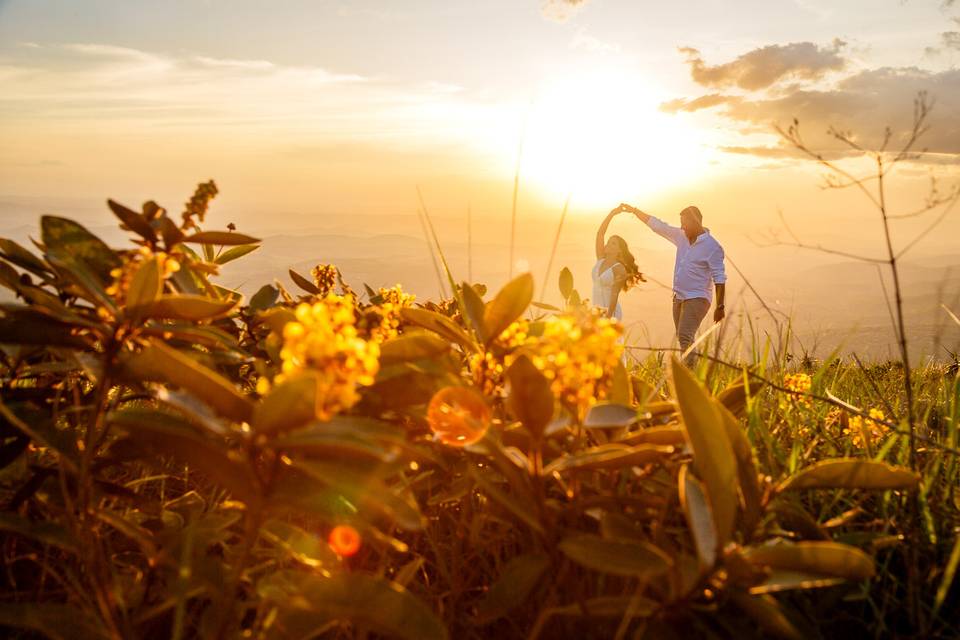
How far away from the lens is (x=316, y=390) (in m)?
1.13

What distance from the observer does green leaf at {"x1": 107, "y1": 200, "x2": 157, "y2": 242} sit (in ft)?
5.73

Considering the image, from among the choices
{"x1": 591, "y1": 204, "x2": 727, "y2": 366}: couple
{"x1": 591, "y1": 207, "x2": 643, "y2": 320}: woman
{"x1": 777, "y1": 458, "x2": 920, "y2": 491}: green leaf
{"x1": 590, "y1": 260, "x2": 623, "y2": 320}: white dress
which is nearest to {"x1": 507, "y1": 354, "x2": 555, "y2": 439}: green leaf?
{"x1": 777, "y1": 458, "x2": 920, "y2": 491}: green leaf

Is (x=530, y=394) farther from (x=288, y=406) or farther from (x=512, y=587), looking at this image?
(x=288, y=406)

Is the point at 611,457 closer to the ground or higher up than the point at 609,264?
higher up

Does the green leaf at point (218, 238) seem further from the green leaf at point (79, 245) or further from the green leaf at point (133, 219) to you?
the green leaf at point (79, 245)

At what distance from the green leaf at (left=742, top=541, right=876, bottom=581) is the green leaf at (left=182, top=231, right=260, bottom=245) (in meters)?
1.40

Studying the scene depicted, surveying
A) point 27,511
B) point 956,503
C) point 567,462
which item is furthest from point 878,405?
point 27,511

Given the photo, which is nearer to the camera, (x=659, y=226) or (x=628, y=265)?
(x=628, y=265)

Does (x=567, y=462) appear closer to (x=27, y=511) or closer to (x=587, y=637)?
(x=587, y=637)

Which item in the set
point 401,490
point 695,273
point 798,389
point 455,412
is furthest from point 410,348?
point 695,273

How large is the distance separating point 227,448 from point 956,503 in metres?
2.15

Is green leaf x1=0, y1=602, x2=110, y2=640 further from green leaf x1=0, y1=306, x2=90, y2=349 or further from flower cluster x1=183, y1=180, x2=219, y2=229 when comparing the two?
flower cluster x1=183, y1=180, x2=219, y2=229

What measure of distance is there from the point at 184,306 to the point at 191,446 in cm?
37

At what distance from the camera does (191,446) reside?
1303mm
